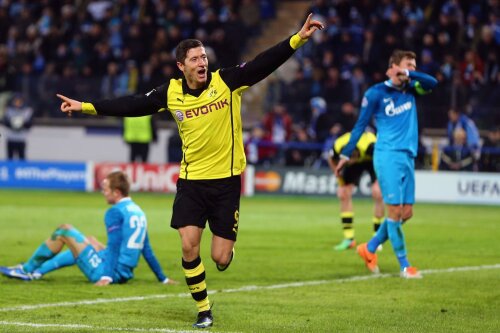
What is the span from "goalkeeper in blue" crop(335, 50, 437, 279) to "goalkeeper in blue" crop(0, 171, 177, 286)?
263 centimetres

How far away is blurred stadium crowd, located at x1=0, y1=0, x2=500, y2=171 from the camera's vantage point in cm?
2697

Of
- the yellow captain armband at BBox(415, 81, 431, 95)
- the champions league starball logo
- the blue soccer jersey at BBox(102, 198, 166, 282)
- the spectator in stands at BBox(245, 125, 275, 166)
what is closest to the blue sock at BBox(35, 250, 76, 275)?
the blue soccer jersey at BBox(102, 198, 166, 282)

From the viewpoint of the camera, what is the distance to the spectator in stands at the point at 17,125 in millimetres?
31547

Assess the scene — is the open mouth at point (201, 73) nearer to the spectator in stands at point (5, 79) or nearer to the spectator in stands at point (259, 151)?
the spectator in stands at point (259, 151)

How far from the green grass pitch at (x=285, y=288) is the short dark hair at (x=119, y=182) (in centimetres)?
102

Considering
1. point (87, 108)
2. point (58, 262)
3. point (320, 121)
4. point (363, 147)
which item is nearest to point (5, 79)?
point (320, 121)

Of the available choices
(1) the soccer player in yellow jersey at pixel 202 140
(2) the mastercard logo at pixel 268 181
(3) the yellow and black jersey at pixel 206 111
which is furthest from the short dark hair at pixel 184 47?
(2) the mastercard logo at pixel 268 181

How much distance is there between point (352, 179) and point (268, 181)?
10.6m

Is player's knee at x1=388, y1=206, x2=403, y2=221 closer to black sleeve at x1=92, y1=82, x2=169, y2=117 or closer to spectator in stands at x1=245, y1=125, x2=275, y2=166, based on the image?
black sleeve at x1=92, y1=82, x2=169, y2=117

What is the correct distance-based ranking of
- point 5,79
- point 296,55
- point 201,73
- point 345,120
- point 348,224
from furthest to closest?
point 5,79
point 296,55
point 345,120
point 348,224
point 201,73

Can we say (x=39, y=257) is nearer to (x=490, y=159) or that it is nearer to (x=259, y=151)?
A: (x=490, y=159)

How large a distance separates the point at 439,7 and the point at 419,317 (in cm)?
1975

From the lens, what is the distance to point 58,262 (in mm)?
11852

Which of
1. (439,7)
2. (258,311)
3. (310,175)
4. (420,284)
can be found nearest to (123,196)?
(258,311)
